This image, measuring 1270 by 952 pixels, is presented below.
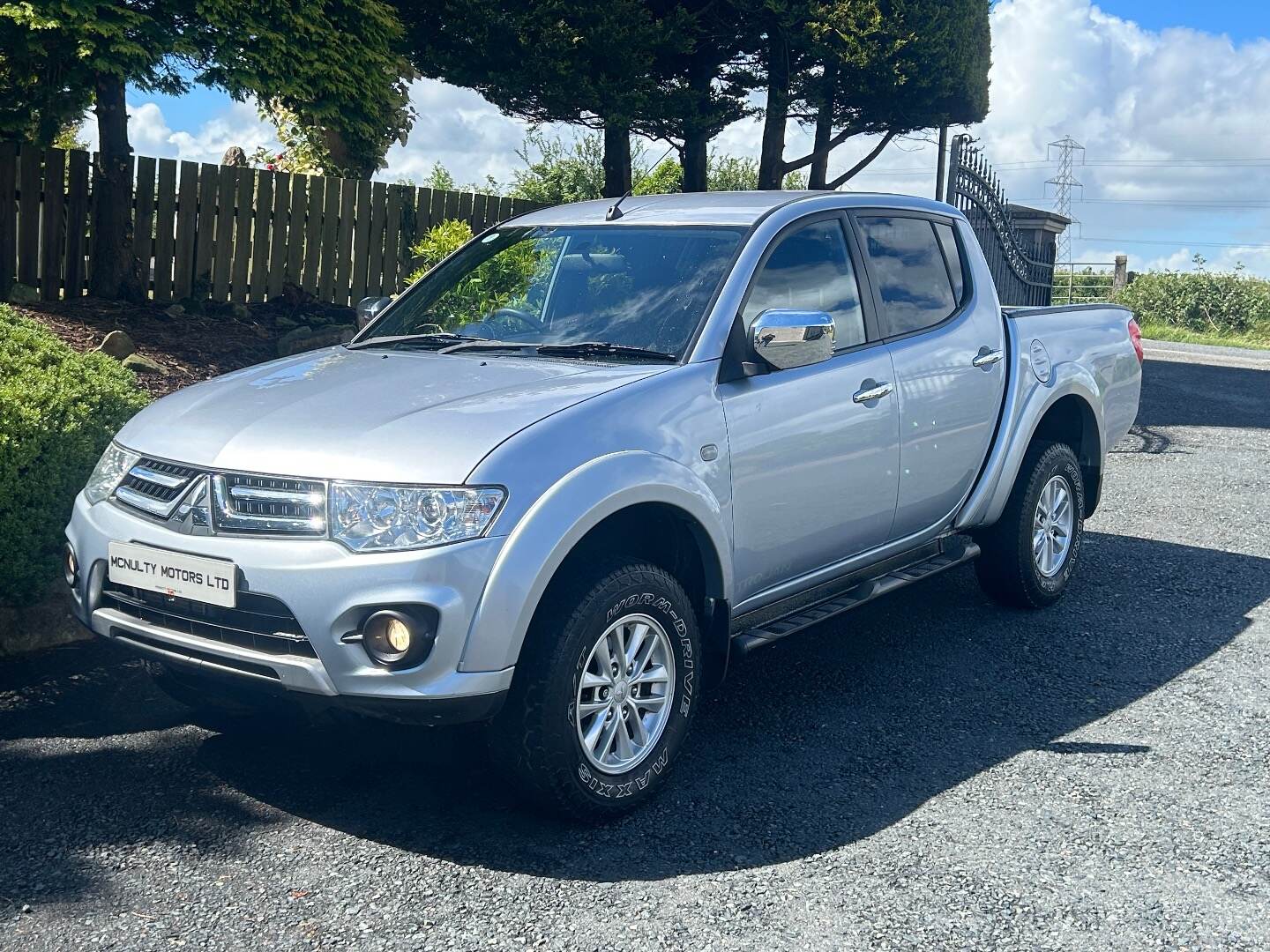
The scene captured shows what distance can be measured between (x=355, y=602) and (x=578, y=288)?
184 centimetres

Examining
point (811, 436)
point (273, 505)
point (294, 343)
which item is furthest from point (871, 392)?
point (294, 343)

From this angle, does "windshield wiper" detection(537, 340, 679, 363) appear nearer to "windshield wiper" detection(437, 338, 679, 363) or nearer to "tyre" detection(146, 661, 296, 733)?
"windshield wiper" detection(437, 338, 679, 363)

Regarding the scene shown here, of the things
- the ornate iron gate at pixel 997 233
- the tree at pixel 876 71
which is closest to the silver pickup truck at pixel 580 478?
the ornate iron gate at pixel 997 233

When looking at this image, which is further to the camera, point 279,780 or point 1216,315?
point 1216,315

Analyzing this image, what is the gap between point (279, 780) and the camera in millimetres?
4234

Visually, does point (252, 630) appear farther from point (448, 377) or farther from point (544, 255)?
point (544, 255)

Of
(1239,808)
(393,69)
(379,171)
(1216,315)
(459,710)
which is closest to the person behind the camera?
(459,710)

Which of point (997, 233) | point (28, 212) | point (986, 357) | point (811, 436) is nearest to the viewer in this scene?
point (811, 436)

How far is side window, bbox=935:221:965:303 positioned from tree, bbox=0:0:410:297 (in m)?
7.02

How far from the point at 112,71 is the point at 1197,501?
29.5 feet

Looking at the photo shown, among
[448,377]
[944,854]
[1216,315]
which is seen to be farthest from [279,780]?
[1216,315]

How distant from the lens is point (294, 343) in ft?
36.5

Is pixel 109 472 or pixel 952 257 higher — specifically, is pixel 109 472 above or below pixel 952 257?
below

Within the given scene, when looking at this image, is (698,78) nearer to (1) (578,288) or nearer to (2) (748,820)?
(1) (578,288)
